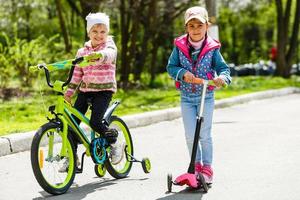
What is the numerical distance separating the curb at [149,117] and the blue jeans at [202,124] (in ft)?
10.2

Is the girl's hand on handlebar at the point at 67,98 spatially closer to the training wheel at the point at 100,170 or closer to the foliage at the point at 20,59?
the training wheel at the point at 100,170

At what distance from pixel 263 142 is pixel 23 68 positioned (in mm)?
8784

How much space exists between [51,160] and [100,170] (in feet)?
3.07

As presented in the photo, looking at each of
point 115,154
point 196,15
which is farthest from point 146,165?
point 196,15

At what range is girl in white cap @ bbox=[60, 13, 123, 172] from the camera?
243 inches

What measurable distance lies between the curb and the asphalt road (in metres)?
0.18

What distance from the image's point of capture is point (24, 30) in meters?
42.7

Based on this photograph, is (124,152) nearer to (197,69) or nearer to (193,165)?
(193,165)

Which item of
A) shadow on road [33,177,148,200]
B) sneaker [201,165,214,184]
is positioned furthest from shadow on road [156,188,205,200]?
shadow on road [33,177,148,200]

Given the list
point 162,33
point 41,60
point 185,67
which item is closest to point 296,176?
point 185,67

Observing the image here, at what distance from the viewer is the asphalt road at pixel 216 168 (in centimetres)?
581

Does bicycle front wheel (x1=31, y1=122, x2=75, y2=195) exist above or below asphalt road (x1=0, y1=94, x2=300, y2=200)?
above

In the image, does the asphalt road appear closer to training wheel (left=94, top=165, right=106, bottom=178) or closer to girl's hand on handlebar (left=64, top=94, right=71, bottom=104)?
training wheel (left=94, top=165, right=106, bottom=178)

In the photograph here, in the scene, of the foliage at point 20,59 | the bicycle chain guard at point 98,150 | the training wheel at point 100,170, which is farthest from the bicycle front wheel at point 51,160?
the foliage at point 20,59
